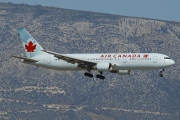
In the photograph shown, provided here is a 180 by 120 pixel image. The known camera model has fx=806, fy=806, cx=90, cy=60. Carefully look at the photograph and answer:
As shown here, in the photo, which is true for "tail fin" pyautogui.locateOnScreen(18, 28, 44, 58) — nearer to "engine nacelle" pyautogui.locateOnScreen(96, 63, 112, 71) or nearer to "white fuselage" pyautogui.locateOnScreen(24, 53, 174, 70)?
"white fuselage" pyautogui.locateOnScreen(24, 53, 174, 70)

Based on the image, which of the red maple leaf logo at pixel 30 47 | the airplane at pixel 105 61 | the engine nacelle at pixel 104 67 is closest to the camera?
the airplane at pixel 105 61

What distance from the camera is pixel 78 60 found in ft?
488

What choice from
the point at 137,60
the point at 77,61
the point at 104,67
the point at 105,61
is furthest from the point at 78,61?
the point at 137,60

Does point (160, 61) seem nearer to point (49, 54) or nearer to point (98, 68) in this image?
point (98, 68)

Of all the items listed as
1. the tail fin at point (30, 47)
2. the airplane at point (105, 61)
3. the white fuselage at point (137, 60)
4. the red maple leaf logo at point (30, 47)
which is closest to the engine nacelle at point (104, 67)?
the airplane at point (105, 61)

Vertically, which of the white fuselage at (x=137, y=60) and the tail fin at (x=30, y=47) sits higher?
the tail fin at (x=30, y=47)

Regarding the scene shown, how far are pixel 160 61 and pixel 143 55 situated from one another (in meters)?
3.29

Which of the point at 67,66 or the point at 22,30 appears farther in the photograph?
the point at 22,30

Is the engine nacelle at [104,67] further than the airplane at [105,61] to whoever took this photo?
Yes

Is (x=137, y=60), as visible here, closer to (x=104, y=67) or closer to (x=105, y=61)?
(x=104, y=67)

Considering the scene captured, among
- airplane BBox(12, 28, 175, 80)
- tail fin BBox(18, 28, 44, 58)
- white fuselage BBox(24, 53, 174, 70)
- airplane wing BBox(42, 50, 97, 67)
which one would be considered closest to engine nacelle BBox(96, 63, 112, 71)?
airplane BBox(12, 28, 175, 80)

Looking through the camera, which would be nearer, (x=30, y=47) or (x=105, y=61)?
(x=105, y=61)

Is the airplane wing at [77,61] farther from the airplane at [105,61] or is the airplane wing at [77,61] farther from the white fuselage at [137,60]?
the white fuselage at [137,60]

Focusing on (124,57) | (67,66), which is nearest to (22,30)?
(67,66)
